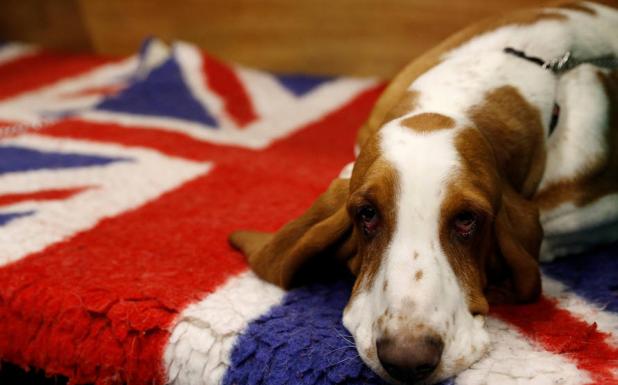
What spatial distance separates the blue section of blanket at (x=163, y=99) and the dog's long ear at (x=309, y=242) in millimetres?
1100

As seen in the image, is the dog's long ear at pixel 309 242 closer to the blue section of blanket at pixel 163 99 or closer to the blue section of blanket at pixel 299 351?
the blue section of blanket at pixel 299 351

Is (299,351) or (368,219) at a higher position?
(368,219)

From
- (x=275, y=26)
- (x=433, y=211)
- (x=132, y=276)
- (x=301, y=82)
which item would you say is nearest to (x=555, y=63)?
(x=433, y=211)

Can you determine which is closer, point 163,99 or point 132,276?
point 132,276

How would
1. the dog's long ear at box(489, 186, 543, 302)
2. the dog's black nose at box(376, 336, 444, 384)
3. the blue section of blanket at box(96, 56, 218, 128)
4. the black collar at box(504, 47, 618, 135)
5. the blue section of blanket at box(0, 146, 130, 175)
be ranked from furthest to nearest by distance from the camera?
the blue section of blanket at box(96, 56, 218, 128)
the blue section of blanket at box(0, 146, 130, 175)
the black collar at box(504, 47, 618, 135)
the dog's long ear at box(489, 186, 543, 302)
the dog's black nose at box(376, 336, 444, 384)

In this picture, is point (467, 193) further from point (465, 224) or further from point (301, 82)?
point (301, 82)

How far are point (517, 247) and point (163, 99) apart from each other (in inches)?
63.1

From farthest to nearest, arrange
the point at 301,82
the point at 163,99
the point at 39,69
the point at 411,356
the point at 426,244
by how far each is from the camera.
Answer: the point at 39,69, the point at 301,82, the point at 163,99, the point at 426,244, the point at 411,356

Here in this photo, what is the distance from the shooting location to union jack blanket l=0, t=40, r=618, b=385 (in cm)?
111

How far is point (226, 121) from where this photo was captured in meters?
2.35

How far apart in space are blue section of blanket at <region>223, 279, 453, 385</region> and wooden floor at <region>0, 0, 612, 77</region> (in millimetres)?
1537

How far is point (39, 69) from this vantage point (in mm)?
3053

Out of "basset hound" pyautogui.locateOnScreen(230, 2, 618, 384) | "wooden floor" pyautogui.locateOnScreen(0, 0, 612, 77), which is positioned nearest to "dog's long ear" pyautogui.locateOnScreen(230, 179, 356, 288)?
"basset hound" pyautogui.locateOnScreen(230, 2, 618, 384)

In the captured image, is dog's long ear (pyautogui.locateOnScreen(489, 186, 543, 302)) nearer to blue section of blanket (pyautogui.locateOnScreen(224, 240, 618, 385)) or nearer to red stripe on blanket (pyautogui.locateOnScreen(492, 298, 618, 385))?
red stripe on blanket (pyautogui.locateOnScreen(492, 298, 618, 385))
